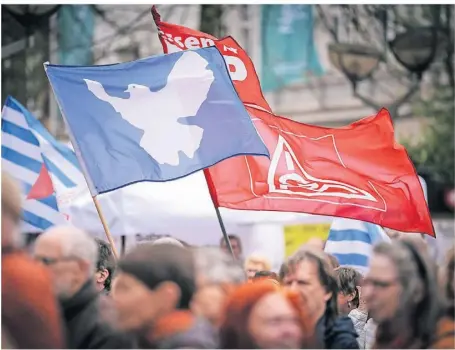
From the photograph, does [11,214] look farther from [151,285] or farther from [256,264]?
[256,264]

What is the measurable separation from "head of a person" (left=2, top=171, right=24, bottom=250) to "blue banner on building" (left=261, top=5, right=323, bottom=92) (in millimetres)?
19878

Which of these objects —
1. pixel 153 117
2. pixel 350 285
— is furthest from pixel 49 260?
pixel 350 285

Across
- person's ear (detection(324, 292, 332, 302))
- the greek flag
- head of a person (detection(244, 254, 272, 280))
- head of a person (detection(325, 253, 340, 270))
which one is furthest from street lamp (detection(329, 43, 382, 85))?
person's ear (detection(324, 292, 332, 302))

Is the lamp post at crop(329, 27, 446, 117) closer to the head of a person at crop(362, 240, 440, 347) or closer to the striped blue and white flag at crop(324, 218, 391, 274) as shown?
the striped blue and white flag at crop(324, 218, 391, 274)

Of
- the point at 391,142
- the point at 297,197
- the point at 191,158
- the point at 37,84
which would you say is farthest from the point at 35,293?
the point at 37,84

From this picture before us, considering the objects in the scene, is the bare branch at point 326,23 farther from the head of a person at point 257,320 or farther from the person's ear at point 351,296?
the head of a person at point 257,320

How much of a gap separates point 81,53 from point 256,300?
1728cm

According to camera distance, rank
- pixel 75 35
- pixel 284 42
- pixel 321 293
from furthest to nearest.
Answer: pixel 284 42 < pixel 75 35 < pixel 321 293

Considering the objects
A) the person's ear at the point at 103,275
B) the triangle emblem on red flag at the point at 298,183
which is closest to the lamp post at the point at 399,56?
the triangle emblem on red flag at the point at 298,183

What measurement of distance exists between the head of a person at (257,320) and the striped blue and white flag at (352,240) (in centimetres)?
494

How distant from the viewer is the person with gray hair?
3.15 m

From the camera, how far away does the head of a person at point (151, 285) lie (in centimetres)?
308

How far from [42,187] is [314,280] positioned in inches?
204

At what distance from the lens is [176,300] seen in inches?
122
